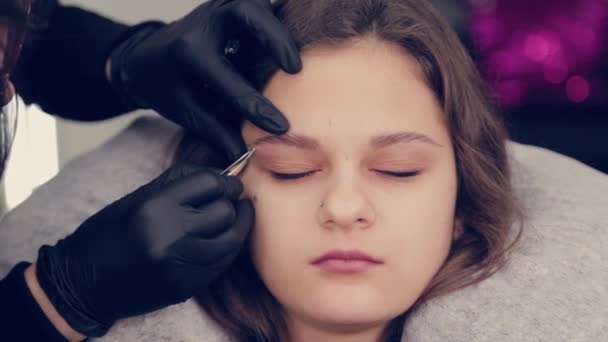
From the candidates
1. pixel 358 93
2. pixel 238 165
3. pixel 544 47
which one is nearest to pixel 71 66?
pixel 238 165

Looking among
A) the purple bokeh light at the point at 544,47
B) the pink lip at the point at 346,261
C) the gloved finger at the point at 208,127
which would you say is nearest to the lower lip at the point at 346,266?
the pink lip at the point at 346,261

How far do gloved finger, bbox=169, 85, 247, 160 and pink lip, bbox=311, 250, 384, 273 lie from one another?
0.75 feet

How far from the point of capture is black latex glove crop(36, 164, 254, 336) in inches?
36.5

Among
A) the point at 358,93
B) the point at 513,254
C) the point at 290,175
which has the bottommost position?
the point at 513,254

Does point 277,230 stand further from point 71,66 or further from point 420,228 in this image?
point 71,66

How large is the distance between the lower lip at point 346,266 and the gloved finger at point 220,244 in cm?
13

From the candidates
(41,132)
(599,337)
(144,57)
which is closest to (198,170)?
(144,57)

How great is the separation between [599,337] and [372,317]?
0.30m

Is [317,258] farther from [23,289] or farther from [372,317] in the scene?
[23,289]

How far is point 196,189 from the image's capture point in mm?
936

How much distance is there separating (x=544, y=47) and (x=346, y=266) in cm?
147

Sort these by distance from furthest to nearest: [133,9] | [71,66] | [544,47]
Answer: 1. [133,9]
2. [544,47]
3. [71,66]

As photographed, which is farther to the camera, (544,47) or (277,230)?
(544,47)

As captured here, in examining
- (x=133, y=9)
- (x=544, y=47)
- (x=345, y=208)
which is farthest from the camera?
(x=133, y=9)
